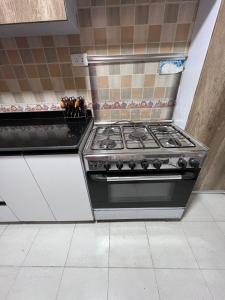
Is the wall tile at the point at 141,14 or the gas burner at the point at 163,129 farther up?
the wall tile at the point at 141,14

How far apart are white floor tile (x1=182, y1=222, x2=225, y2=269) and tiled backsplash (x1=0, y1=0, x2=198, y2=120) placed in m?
1.08

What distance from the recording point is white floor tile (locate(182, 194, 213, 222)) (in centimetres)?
138

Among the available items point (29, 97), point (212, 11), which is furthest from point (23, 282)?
point (212, 11)

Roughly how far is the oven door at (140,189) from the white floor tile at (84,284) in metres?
0.45

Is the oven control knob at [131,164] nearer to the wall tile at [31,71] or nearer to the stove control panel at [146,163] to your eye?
the stove control panel at [146,163]

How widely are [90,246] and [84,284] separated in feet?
0.79

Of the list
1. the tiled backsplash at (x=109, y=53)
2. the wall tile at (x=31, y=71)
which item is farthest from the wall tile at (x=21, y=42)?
the wall tile at (x=31, y=71)

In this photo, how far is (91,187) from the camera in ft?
3.47

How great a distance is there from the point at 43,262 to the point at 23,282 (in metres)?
0.15

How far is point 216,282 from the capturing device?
989mm

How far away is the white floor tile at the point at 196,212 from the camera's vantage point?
54.3 inches

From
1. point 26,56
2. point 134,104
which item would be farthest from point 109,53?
point 26,56

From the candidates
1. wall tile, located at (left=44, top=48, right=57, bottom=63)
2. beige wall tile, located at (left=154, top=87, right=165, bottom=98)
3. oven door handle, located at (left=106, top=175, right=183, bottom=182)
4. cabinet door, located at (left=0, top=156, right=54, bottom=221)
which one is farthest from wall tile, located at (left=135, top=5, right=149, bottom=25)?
cabinet door, located at (left=0, top=156, right=54, bottom=221)

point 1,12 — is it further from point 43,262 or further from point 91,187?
point 43,262
